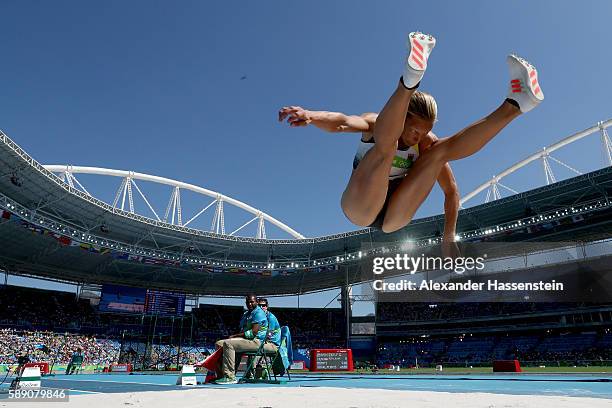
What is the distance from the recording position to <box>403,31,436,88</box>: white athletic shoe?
3.19 m

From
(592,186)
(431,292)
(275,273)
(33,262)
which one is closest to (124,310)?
(33,262)

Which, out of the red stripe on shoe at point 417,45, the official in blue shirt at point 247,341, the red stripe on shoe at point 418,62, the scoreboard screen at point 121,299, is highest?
the scoreboard screen at point 121,299

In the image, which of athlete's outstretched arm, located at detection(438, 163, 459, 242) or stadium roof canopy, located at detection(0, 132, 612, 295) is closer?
athlete's outstretched arm, located at detection(438, 163, 459, 242)

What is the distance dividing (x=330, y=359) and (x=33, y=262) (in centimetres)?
2604

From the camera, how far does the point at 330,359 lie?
22.9 metres

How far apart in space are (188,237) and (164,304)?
5.53 meters

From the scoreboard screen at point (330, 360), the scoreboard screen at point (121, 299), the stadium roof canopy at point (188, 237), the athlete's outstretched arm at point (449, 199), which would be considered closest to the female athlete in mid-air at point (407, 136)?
the athlete's outstretched arm at point (449, 199)

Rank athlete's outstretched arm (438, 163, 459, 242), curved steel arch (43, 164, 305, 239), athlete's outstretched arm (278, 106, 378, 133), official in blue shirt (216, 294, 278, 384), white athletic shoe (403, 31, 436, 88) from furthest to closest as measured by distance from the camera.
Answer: curved steel arch (43, 164, 305, 239) → official in blue shirt (216, 294, 278, 384) → athlete's outstretched arm (438, 163, 459, 242) → athlete's outstretched arm (278, 106, 378, 133) → white athletic shoe (403, 31, 436, 88)

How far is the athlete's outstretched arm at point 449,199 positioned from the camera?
5.11 m

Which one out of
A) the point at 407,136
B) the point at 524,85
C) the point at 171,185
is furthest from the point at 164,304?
the point at 524,85

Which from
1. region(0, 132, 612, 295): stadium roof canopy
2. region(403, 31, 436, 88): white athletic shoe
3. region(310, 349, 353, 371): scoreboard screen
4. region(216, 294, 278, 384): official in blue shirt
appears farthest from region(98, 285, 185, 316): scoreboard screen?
region(403, 31, 436, 88): white athletic shoe

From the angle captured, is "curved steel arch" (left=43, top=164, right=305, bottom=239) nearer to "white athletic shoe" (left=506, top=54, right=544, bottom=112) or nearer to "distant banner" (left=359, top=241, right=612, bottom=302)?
"distant banner" (left=359, top=241, right=612, bottom=302)

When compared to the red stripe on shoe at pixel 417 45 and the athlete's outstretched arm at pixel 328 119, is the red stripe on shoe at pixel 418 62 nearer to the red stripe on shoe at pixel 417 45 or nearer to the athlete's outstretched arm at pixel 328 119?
the red stripe on shoe at pixel 417 45

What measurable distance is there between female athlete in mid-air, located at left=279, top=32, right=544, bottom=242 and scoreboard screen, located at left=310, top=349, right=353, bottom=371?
19.2 meters
